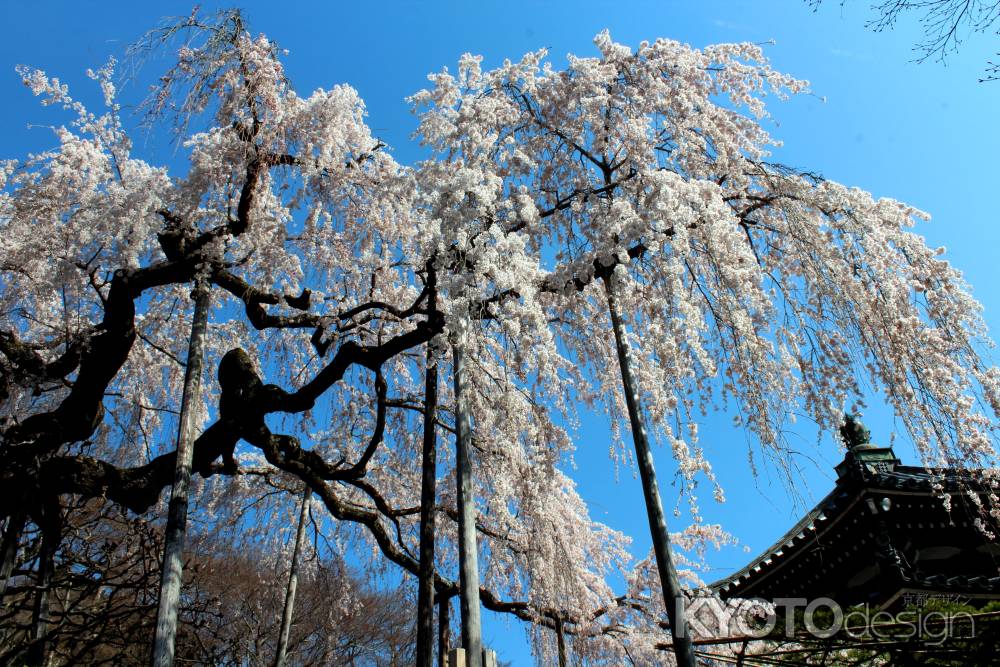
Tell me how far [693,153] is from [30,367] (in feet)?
24.0

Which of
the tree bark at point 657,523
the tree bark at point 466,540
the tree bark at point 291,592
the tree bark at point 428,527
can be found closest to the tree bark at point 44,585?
the tree bark at point 291,592

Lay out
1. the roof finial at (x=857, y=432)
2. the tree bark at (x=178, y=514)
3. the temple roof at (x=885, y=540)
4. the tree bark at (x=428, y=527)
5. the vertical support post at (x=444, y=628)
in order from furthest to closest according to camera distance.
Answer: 1. the roof finial at (x=857, y=432)
2. the vertical support post at (x=444, y=628)
3. the temple roof at (x=885, y=540)
4. the tree bark at (x=428, y=527)
5. the tree bark at (x=178, y=514)

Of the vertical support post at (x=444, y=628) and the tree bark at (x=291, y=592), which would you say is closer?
the vertical support post at (x=444, y=628)

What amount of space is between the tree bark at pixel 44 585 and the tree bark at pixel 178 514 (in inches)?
Result: 93.3

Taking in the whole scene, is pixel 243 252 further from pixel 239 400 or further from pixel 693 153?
pixel 693 153

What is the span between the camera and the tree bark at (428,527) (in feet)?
18.6

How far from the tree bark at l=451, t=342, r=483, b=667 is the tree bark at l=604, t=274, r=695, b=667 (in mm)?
1350

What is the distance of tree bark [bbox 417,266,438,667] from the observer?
566cm

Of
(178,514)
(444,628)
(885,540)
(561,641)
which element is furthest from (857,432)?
(178,514)

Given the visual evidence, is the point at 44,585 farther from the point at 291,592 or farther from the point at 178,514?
the point at 291,592

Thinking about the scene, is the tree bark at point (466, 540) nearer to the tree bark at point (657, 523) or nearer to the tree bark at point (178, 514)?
the tree bark at point (657, 523)

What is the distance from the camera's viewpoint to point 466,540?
16.5 feet

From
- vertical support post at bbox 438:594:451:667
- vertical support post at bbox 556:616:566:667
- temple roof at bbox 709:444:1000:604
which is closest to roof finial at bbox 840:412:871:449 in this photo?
temple roof at bbox 709:444:1000:604

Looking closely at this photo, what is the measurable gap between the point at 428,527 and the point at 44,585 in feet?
13.4
